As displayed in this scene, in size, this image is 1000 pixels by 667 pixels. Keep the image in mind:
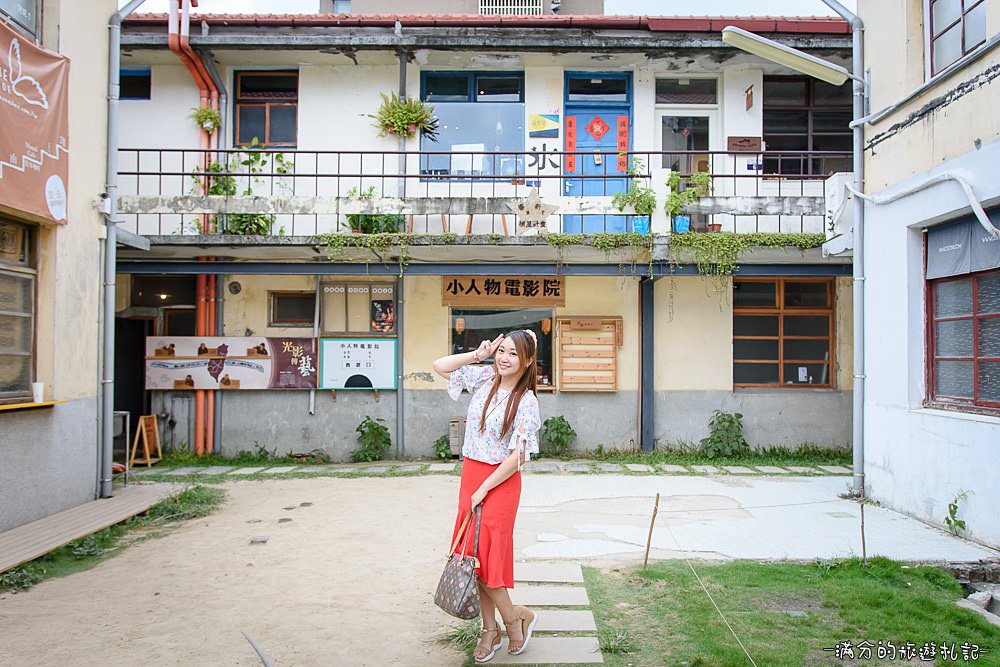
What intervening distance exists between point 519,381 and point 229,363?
8.44 metres

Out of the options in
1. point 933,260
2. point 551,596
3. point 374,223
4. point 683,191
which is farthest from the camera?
point 374,223

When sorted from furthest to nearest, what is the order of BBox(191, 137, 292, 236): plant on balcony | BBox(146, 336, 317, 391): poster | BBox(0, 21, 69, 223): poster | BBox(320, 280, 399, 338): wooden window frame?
BBox(320, 280, 399, 338): wooden window frame
BBox(146, 336, 317, 391): poster
BBox(191, 137, 292, 236): plant on balcony
BBox(0, 21, 69, 223): poster

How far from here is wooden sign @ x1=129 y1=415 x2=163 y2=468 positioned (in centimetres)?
1009

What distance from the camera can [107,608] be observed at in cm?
452

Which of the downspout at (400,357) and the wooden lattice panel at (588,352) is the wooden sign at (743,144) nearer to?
the wooden lattice panel at (588,352)

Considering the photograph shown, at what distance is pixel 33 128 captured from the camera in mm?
6199

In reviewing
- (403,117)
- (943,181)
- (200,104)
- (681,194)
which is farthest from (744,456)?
(200,104)

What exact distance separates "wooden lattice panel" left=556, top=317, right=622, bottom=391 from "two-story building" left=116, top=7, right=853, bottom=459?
0.04 metres

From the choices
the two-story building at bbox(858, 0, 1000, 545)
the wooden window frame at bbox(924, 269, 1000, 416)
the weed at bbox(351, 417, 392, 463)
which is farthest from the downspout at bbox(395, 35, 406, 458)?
the wooden window frame at bbox(924, 269, 1000, 416)

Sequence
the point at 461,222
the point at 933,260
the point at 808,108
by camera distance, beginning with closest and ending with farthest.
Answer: the point at 933,260, the point at 461,222, the point at 808,108

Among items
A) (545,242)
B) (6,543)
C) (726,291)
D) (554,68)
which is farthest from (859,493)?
(6,543)

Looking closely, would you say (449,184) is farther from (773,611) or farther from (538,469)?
(773,611)

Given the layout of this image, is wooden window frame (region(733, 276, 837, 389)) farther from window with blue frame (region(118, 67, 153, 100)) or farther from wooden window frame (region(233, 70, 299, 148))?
window with blue frame (region(118, 67, 153, 100))

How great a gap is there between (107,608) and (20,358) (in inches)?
124
